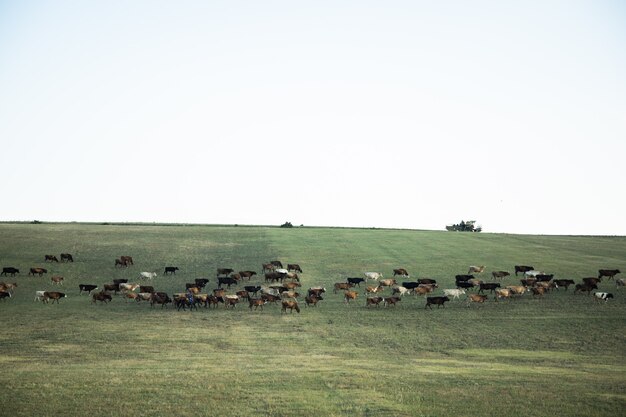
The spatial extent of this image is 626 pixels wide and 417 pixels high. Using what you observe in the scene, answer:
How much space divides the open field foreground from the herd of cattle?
0.75m

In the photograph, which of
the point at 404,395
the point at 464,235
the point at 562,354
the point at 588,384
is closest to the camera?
the point at 404,395

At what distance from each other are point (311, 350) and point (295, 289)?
17884 mm

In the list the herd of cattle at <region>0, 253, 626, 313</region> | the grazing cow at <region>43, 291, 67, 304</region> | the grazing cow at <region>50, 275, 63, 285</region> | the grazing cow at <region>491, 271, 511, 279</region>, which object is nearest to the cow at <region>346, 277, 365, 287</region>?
the herd of cattle at <region>0, 253, 626, 313</region>

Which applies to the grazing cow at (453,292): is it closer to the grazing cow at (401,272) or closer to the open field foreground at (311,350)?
the open field foreground at (311,350)

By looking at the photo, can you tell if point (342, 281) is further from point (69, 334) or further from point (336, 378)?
point (336, 378)

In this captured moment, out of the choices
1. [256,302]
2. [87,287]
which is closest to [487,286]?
[256,302]

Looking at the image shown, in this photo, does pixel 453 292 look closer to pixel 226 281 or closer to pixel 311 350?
pixel 226 281

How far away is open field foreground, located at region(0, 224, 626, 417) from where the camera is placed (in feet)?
68.7

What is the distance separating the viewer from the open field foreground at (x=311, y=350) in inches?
824

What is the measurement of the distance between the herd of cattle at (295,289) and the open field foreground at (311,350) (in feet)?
2.47

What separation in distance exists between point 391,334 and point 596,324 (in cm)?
1222

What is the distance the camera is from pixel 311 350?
29922mm

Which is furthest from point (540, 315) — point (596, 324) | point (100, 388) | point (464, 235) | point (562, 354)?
point (464, 235)

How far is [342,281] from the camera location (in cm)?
5119
